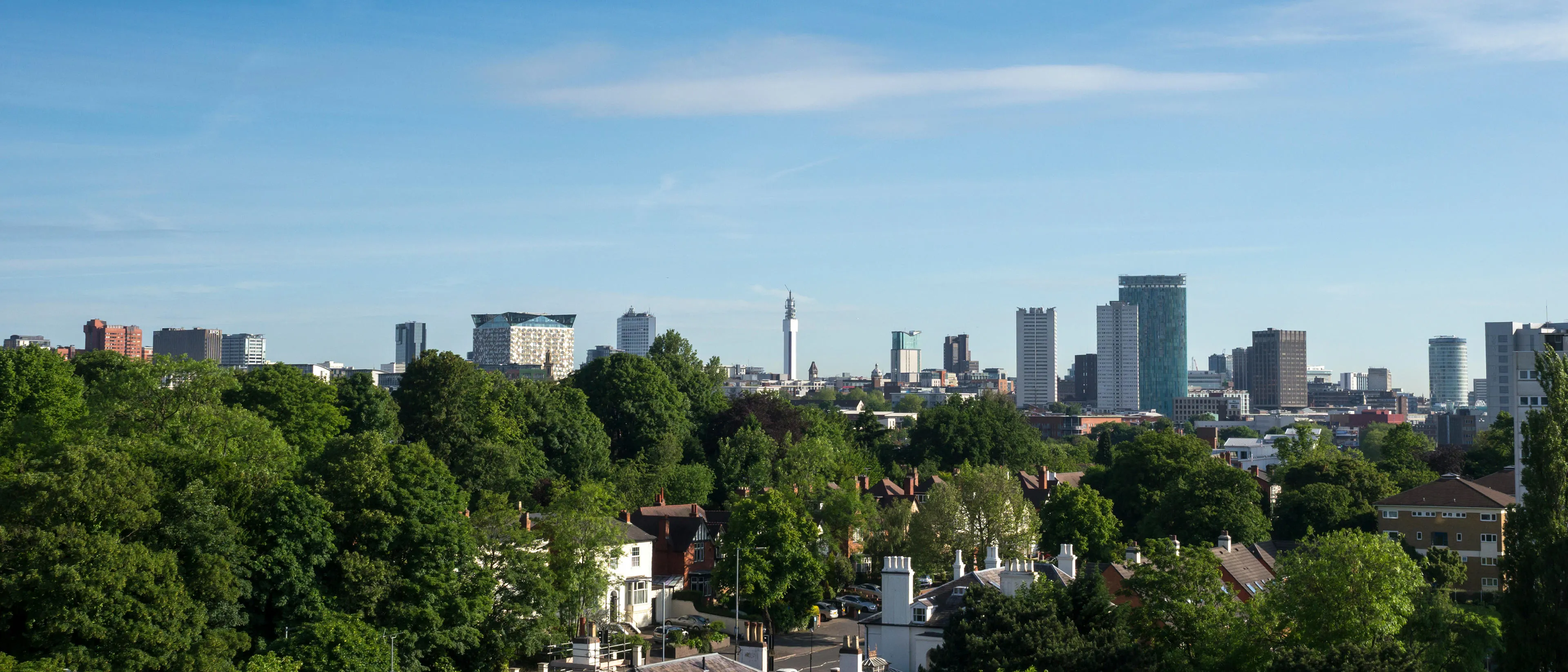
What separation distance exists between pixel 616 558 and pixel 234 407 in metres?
17.0

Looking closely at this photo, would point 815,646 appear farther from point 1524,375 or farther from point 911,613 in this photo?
point 1524,375

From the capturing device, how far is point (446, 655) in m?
47.2

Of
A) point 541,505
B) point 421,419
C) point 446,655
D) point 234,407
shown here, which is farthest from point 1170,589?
point 421,419

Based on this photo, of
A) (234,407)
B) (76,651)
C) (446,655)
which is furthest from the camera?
(234,407)

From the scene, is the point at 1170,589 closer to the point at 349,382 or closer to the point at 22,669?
the point at 22,669

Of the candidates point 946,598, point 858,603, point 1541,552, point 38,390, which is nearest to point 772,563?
point 858,603

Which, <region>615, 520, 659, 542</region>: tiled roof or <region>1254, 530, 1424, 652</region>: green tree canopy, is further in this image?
<region>615, 520, 659, 542</region>: tiled roof

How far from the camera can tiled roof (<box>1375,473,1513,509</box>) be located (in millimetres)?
67188

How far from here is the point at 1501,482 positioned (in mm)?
73500

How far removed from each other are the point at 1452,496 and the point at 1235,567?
18.3 meters

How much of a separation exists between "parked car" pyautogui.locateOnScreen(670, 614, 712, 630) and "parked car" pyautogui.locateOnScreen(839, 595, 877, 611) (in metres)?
6.32

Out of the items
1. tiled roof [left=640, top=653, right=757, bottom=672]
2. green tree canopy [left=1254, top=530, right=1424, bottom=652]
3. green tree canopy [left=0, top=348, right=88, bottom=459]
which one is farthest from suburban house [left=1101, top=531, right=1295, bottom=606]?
green tree canopy [left=0, top=348, right=88, bottom=459]

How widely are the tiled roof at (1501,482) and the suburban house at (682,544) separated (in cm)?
3598

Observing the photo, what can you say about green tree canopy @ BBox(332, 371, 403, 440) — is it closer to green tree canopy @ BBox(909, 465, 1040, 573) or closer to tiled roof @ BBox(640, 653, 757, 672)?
green tree canopy @ BBox(909, 465, 1040, 573)
